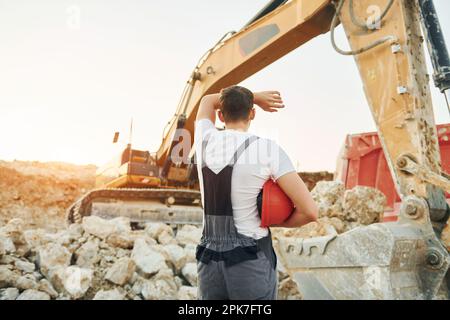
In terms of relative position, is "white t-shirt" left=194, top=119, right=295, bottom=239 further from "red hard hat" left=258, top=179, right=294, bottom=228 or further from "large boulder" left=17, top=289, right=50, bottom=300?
"large boulder" left=17, top=289, right=50, bottom=300

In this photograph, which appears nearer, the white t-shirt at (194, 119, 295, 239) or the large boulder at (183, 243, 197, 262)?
the white t-shirt at (194, 119, 295, 239)

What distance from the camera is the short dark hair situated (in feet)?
4.58

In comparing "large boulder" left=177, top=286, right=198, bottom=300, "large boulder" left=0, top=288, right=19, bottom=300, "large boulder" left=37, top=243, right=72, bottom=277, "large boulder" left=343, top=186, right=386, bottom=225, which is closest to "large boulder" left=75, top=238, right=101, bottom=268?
"large boulder" left=37, top=243, right=72, bottom=277

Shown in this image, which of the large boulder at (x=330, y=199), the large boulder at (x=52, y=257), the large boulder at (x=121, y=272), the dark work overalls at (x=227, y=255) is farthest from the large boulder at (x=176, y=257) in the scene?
the dark work overalls at (x=227, y=255)

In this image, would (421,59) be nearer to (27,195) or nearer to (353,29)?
(353,29)

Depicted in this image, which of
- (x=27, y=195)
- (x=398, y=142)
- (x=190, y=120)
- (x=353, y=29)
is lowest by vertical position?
(x=27, y=195)

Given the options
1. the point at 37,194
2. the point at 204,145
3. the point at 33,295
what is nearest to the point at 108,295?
the point at 33,295

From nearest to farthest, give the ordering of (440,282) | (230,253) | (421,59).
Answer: (230,253)
(440,282)
(421,59)

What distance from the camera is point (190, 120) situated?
21.1ft

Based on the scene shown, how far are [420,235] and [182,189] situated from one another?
537 centimetres

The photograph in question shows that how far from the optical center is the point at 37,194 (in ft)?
54.6

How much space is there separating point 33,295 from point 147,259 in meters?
1.05

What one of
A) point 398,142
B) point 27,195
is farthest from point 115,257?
→ point 27,195

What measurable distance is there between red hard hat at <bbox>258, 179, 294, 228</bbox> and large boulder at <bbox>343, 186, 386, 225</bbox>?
3.46 metres
